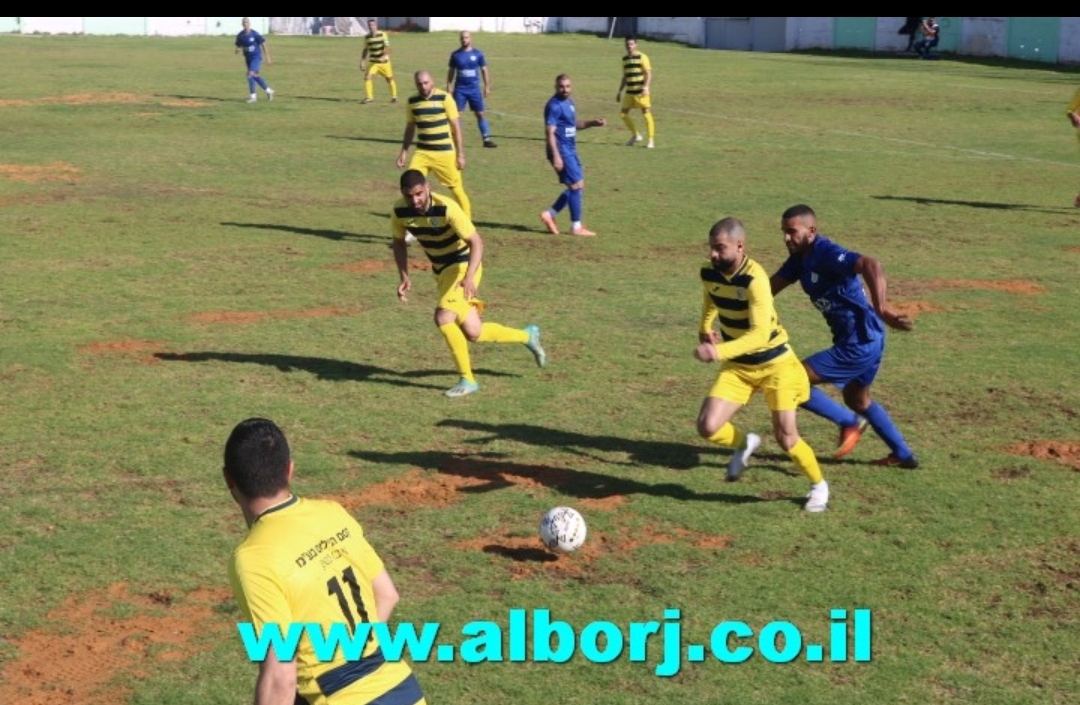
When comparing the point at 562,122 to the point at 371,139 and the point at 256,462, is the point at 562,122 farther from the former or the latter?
the point at 256,462

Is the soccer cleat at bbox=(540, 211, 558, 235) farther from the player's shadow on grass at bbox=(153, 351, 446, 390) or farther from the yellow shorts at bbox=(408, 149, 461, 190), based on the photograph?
the player's shadow on grass at bbox=(153, 351, 446, 390)

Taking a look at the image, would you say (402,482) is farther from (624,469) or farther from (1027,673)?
(1027,673)

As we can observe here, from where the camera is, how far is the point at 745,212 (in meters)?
24.6

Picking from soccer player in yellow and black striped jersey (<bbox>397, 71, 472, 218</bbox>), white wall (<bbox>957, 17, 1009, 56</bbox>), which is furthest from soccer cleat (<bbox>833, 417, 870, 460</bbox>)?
white wall (<bbox>957, 17, 1009, 56</bbox>)

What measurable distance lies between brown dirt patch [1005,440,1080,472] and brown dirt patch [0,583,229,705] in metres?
6.97

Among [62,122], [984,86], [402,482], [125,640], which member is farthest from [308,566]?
[984,86]

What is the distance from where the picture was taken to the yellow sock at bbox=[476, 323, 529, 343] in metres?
14.5

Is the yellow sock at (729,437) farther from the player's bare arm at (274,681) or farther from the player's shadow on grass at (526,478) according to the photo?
the player's bare arm at (274,681)

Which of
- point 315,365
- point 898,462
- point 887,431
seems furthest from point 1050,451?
point 315,365

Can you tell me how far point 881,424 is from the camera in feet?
38.7

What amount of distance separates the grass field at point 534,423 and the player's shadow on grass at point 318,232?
0.12 m

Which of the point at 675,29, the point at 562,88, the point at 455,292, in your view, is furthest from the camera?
the point at 675,29

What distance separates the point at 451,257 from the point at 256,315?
391 cm

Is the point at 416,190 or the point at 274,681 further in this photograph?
the point at 416,190
